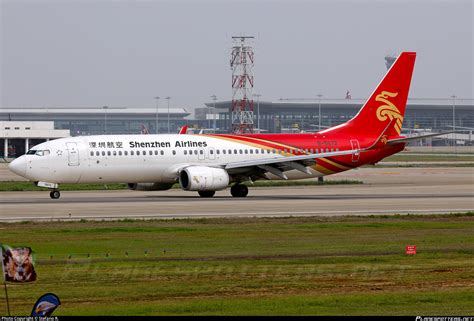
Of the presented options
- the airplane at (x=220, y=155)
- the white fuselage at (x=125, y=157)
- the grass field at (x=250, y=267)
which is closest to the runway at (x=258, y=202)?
the airplane at (x=220, y=155)

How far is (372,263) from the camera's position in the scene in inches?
1040

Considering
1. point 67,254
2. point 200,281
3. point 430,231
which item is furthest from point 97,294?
point 430,231

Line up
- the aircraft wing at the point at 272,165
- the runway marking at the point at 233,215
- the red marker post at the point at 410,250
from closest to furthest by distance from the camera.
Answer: the red marker post at the point at 410,250 < the runway marking at the point at 233,215 < the aircraft wing at the point at 272,165

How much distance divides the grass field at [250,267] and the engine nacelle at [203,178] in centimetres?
1485

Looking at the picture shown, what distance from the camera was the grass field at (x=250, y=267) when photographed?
20156 mm

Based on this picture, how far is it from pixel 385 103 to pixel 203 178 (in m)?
13.4

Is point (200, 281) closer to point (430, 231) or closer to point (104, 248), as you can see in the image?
point (104, 248)

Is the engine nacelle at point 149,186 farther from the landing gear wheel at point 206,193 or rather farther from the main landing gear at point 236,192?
the main landing gear at point 236,192

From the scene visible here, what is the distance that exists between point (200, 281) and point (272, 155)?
35349 millimetres

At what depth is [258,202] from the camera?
5106cm

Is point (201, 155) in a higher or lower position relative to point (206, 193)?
higher

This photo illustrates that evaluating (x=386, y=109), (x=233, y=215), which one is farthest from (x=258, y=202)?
(x=386, y=109)

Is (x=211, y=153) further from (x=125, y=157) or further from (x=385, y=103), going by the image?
(x=385, y=103)

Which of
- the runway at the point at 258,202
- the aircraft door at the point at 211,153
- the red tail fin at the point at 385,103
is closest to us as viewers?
the runway at the point at 258,202
